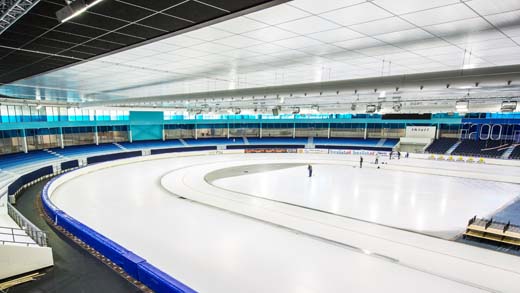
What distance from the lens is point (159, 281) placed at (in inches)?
213

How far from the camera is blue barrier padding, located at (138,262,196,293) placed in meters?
4.98

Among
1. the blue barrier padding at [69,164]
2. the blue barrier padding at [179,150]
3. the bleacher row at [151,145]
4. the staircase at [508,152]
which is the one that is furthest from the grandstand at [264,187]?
the staircase at [508,152]

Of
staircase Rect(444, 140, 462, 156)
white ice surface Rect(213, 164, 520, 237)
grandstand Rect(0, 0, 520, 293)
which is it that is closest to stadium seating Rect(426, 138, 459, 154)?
staircase Rect(444, 140, 462, 156)

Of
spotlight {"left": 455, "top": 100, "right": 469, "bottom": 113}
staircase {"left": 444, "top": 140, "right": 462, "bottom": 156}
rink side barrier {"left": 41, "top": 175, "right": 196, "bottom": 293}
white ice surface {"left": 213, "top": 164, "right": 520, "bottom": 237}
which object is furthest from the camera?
staircase {"left": 444, "top": 140, "right": 462, "bottom": 156}

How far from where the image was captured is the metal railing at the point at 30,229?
7.58 meters

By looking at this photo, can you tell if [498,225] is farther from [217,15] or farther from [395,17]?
[217,15]

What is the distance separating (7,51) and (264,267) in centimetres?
792

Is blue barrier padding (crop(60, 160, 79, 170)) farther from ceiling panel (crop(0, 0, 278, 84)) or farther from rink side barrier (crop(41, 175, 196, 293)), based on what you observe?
ceiling panel (crop(0, 0, 278, 84))

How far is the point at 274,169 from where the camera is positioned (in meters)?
23.3

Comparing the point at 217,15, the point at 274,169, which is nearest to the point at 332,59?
the point at 217,15

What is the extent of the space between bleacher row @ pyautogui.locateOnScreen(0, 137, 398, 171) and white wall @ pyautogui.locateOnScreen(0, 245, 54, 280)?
1855 cm

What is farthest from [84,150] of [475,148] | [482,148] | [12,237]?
[482,148]

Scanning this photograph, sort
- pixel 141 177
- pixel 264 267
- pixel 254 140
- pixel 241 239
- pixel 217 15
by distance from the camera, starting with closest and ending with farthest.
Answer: pixel 217 15 < pixel 264 267 < pixel 241 239 < pixel 141 177 < pixel 254 140

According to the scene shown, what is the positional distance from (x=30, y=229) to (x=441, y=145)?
39.1m
